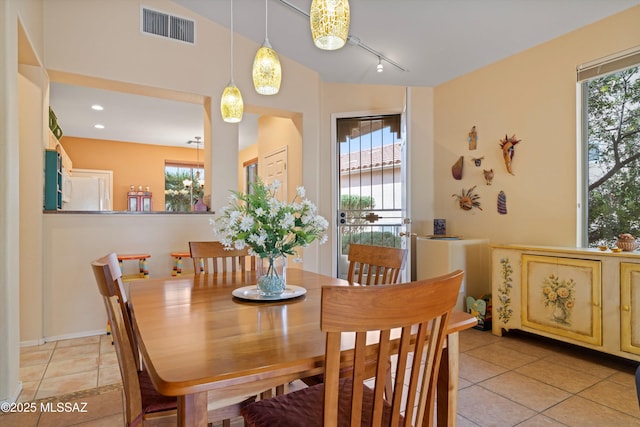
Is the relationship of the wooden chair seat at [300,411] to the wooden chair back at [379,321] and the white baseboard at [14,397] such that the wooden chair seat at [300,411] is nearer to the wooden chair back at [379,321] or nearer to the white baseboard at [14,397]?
the wooden chair back at [379,321]

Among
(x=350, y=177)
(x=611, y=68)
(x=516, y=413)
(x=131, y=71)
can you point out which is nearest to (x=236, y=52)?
(x=131, y=71)

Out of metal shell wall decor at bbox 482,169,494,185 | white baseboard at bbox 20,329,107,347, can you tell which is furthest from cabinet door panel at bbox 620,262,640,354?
white baseboard at bbox 20,329,107,347

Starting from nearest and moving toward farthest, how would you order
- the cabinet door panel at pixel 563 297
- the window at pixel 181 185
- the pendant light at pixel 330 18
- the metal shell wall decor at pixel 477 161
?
the pendant light at pixel 330 18, the cabinet door panel at pixel 563 297, the metal shell wall decor at pixel 477 161, the window at pixel 181 185

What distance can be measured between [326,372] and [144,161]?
26.2 feet

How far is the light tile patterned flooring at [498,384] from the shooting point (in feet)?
6.10

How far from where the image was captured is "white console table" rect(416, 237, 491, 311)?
3.44 meters

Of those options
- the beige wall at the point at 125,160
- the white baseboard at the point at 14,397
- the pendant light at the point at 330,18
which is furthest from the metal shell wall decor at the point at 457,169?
the beige wall at the point at 125,160

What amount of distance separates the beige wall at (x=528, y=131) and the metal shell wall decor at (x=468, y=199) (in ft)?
0.18

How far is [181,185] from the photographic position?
26.4 ft

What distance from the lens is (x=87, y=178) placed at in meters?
7.00

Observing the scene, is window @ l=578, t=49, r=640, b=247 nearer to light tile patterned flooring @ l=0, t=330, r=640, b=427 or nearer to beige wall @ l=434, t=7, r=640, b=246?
beige wall @ l=434, t=7, r=640, b=246

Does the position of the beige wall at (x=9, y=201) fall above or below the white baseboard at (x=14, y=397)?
above

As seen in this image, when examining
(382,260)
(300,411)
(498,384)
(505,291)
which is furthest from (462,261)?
(300,411)

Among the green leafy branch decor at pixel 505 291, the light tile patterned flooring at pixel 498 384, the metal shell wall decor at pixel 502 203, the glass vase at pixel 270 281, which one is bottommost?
the light tile patterned flooring at pixel 498 384
